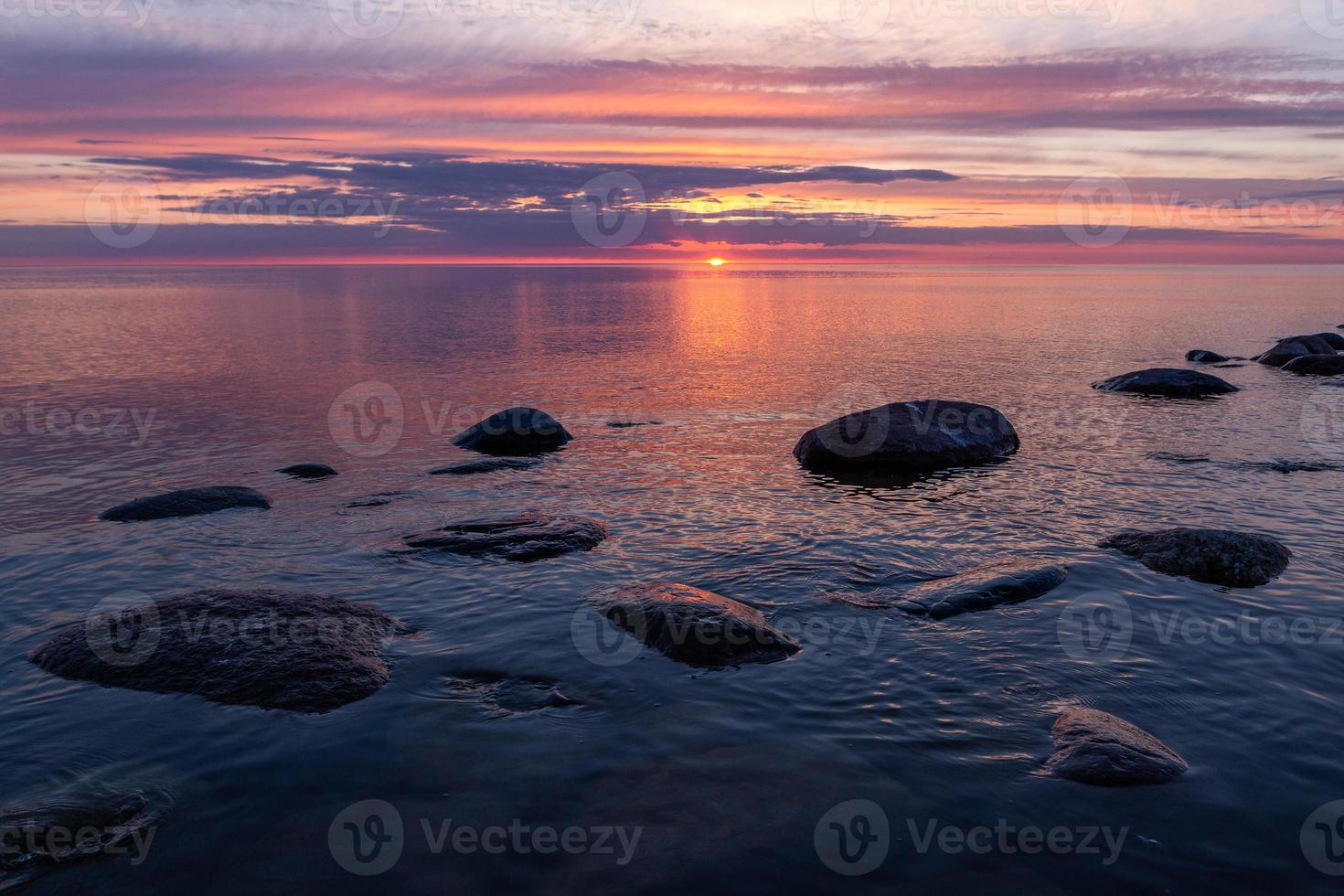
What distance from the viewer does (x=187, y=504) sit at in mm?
17250

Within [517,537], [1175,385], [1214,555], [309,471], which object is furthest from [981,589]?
[1175,385]

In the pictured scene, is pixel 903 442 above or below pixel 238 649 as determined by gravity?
above

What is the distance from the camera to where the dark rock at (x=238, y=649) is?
9.62m

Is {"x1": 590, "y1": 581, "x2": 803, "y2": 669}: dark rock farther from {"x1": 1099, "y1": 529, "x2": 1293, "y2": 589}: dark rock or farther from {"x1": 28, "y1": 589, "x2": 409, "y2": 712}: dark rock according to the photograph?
{"x1": 1099, "y1": 529, "x2": 1293, "y2": 589}: dark rock

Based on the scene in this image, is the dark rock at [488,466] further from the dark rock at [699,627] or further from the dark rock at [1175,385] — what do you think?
the dark rock at [1175,385]

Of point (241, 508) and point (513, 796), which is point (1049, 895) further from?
point (241, 508)

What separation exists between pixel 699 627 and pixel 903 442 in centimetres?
1152

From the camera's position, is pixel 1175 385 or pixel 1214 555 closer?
pixel 1214 555

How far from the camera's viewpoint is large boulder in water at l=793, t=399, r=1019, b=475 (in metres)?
20.8

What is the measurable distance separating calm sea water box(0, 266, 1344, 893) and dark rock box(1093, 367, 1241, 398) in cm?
163

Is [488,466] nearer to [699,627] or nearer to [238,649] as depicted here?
[238,649]

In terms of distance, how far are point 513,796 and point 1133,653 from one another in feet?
25.2

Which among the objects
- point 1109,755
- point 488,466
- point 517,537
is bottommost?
point 488,466

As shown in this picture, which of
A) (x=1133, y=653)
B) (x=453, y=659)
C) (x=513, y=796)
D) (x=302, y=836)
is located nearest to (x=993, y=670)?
(x=1133, y=653)
